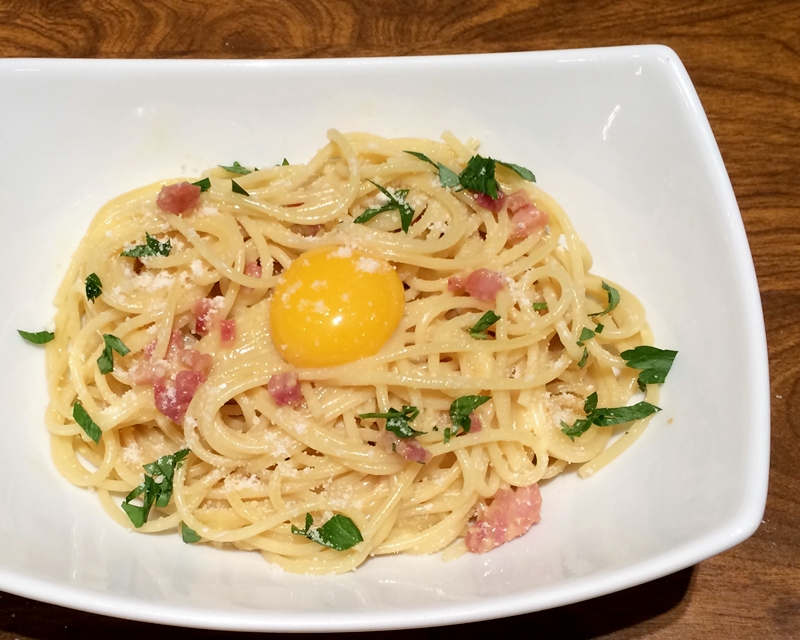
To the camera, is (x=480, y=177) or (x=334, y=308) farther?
Result: (x=480, y=177)

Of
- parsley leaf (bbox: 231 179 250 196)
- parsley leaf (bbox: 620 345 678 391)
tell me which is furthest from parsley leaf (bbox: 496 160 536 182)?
parsley leaf (bbox: 231 179 250 196)

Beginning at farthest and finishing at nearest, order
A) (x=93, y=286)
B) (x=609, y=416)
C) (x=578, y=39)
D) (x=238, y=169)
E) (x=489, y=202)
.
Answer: (x=578, y=39)
(x=238, y=169)
(x=489, y=202)
(x=93, y=286)
(x=609, y=416)

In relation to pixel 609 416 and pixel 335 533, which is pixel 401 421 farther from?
pixel 609 416

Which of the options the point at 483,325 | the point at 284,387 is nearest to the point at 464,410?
the point at 483,325

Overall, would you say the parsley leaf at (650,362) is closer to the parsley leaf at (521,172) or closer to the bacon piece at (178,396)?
the parsley leaf at (521,172)

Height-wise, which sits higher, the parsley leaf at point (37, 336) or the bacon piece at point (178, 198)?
the bacon piece at point (178, 198)

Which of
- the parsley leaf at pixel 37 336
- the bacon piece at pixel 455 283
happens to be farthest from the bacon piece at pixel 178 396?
the bacon piece at pixel 455 283

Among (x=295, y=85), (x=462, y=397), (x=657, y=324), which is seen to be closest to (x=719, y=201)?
(x=657, y=324)

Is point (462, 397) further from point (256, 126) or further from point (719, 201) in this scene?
point (256, 126)
